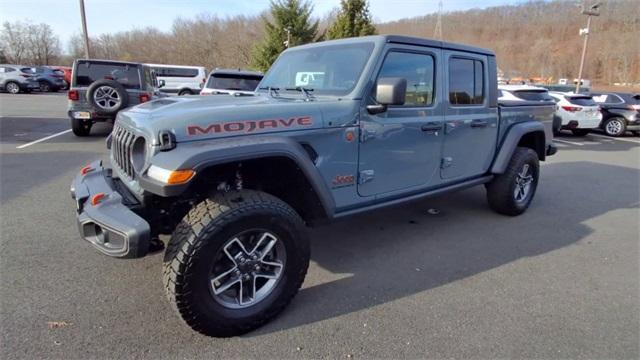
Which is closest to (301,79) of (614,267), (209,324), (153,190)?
(153,190)

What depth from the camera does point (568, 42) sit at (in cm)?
7856

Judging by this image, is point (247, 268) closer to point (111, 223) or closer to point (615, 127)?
point (111, 223)

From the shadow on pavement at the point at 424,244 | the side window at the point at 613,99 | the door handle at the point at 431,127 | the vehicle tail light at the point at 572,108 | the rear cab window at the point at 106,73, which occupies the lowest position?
the shadow on pavement at the point at 424,244

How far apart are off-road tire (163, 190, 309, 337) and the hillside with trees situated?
97.8 feet

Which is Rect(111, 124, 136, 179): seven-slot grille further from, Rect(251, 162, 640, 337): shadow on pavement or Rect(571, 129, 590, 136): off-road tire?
Rect(571, 129, 590, 136): off-road tire

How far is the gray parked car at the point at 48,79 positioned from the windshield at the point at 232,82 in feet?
69.8

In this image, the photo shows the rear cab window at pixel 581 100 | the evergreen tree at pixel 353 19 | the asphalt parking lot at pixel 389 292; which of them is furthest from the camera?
the evergreen tree at pixel 353 19

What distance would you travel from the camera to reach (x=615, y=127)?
14.3 meters

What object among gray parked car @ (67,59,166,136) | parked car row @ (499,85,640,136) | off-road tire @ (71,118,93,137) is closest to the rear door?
gray parked car @ (67,59,166,136)

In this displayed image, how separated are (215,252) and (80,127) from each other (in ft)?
30.4

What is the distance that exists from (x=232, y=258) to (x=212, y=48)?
198 feet

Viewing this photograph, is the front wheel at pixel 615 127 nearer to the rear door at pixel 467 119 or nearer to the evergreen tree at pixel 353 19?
the evergreen tree at pixel 353 19

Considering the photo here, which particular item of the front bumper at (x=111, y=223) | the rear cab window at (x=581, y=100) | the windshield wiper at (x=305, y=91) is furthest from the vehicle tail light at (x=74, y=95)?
the rear cab window at (x=581, y=100)

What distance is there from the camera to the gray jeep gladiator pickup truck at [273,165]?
2365mm
